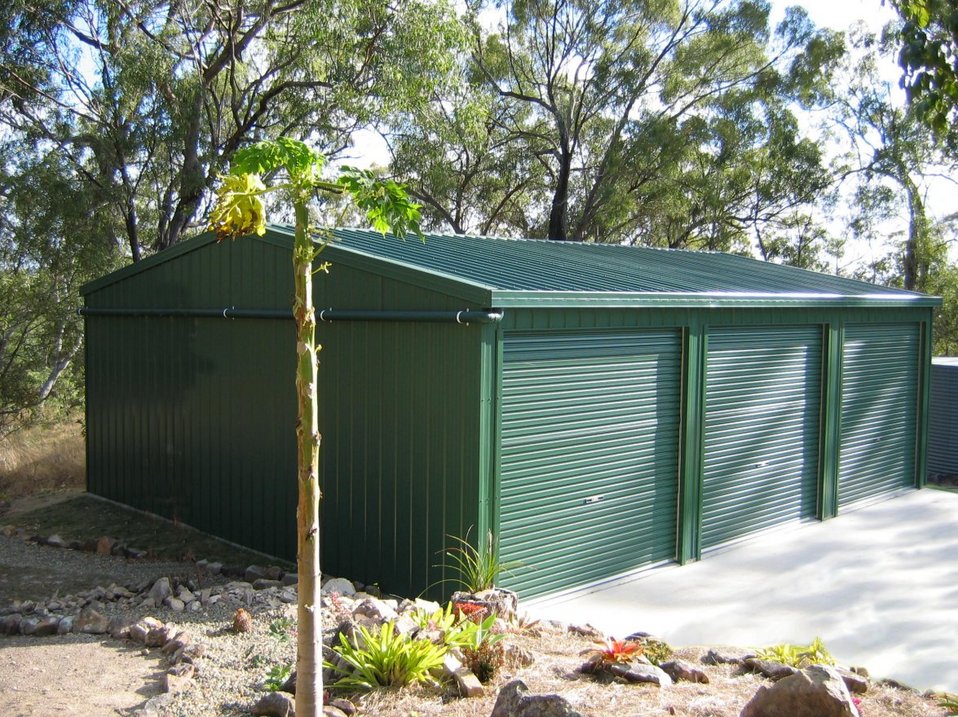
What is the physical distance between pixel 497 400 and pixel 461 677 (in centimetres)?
240

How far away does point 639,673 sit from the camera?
5.19 meters

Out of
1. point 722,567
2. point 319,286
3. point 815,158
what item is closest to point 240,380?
point 319,286

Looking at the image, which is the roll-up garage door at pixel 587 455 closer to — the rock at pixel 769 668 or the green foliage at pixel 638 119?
the rock at pixel 769 668

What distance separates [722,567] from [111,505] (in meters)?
6.87

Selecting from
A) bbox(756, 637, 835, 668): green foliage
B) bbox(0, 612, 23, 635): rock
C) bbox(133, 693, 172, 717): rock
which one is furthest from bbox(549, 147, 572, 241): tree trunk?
bbox(133, 693, 172, 717): rock

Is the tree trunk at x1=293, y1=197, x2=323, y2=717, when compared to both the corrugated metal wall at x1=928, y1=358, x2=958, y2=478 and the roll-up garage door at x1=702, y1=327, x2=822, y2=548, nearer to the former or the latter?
the roll-up garage door at x1=702, y1=327, x2=822, y2=548

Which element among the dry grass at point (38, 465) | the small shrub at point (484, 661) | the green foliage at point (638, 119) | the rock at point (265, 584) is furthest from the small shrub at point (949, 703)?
the green foliage at point (638, 119)

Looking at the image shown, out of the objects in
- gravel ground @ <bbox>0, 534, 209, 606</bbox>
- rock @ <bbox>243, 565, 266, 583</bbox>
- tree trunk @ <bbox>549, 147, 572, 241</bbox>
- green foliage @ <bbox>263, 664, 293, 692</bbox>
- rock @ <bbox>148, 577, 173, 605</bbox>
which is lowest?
gravel ground @ <bbox>0, 534, 209, 606</bbox>

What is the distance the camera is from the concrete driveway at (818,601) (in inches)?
268

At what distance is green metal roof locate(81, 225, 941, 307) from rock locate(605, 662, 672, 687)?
2622mm

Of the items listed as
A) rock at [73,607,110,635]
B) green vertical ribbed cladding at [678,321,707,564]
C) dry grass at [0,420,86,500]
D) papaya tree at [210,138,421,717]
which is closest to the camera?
papaya tree at [210,138,421,717]

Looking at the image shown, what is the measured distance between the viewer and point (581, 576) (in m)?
7.87

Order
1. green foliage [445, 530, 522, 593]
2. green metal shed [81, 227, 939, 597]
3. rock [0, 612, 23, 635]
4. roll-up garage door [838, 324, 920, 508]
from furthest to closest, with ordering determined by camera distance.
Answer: roll-up garage door [838, 324, 920, 508], green metal shed [81, 227, 939, 597], green foliage [445, 530, 522, 593], rock [0, 612, 23, 635]

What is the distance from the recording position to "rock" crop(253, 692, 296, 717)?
15.3ft
